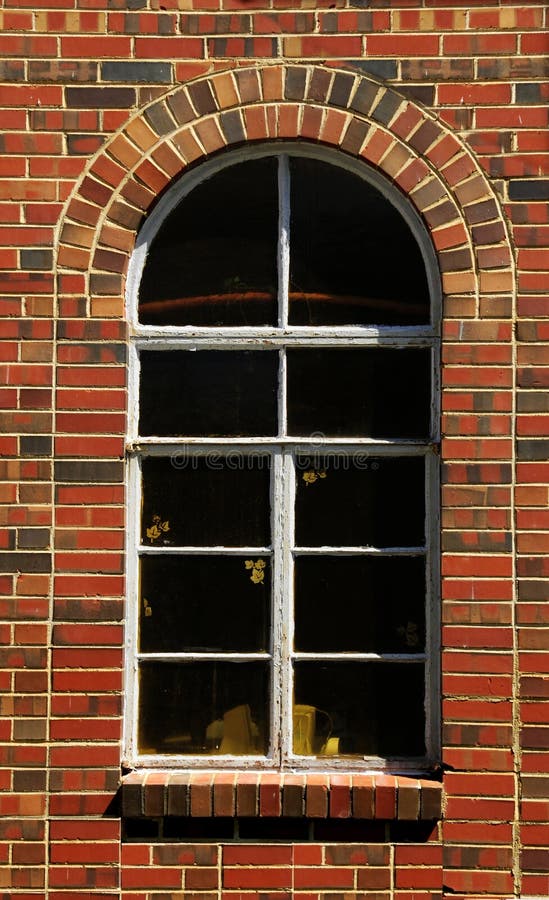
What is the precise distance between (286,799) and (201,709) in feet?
1.47

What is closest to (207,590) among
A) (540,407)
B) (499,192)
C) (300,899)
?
(300,899)

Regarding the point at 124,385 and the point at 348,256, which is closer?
the point at 124,385

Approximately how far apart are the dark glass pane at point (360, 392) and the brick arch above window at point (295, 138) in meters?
0.30

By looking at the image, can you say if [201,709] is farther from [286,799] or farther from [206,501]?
[206,501]

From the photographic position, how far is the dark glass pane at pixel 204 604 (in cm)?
351

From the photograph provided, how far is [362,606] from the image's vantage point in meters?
3.51

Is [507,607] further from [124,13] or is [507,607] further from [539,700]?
[124,13]

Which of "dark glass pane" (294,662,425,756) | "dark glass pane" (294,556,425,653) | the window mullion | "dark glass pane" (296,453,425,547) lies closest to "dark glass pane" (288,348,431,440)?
"dark glass pane" (296,453,425,547)

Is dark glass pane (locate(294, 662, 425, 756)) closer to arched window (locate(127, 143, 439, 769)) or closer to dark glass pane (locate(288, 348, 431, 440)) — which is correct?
arched window (locate(127, 143, 439, 769))

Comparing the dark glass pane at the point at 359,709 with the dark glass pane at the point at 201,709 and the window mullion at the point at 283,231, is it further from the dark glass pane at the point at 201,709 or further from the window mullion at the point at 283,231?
the window mullion at the point at 283,231

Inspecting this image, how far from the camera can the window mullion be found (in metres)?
3.57

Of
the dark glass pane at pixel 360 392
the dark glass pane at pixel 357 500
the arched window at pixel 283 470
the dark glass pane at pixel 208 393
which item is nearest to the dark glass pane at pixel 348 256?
the arched window at pixel 283 470

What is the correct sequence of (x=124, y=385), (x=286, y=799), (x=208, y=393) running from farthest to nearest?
(x=208, y=393) < (x=124, y=385) < (x=286, y=799)

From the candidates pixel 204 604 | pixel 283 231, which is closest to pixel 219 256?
pixel 283 231
